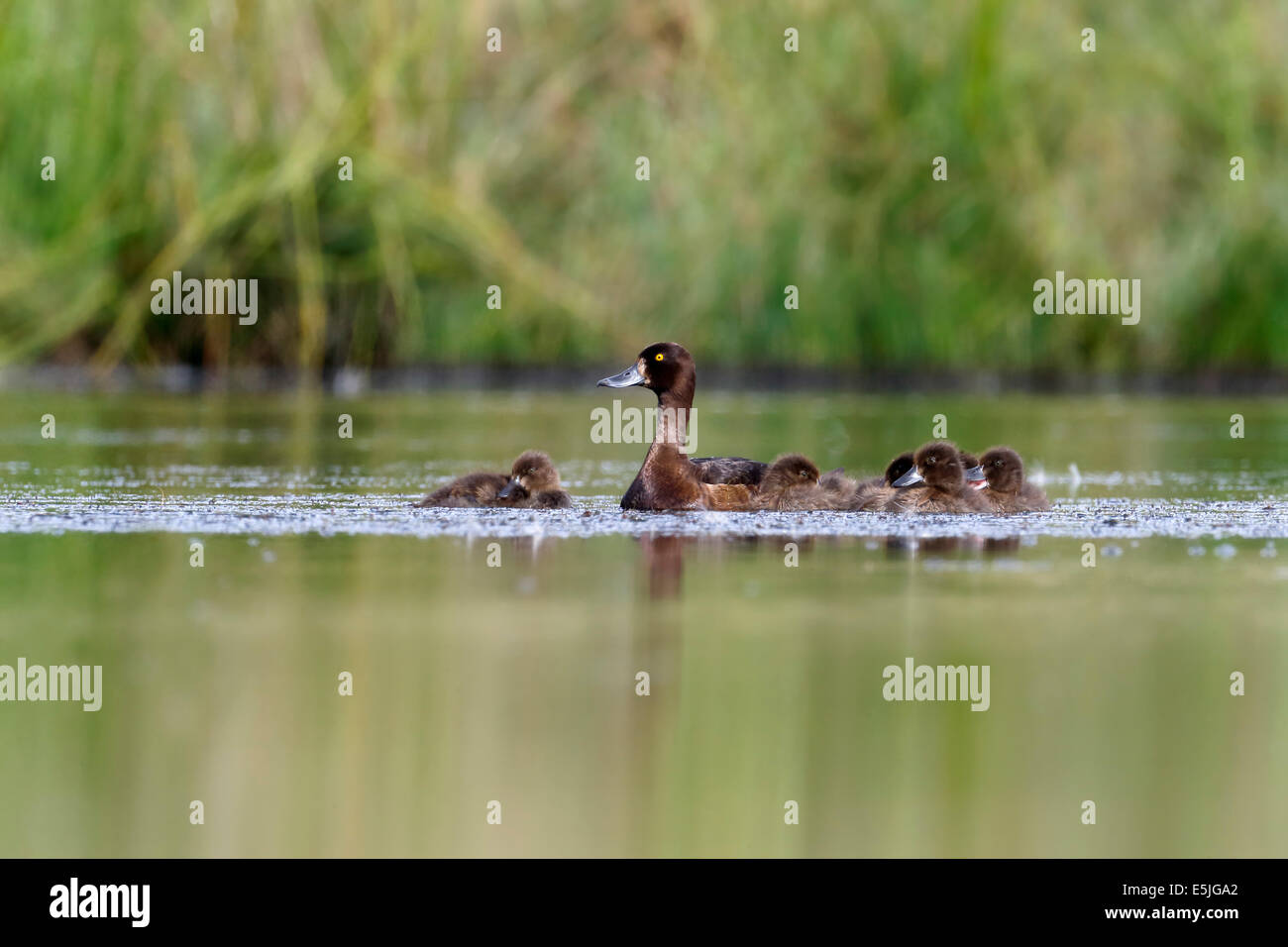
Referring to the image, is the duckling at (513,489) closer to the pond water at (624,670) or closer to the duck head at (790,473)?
the pond water at (624,670)

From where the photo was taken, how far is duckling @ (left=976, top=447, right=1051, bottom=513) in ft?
35.1

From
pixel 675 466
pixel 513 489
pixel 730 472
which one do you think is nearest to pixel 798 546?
pixel 675 466

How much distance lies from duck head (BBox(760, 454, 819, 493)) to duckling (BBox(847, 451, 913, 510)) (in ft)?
0.75

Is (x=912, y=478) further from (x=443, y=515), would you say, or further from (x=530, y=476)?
(x=443, y=515)

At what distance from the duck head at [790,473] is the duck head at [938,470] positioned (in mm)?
418

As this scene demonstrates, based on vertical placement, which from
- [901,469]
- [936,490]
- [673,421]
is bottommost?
[936,490]

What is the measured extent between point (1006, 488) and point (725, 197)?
A: 32.4 feet

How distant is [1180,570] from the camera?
873 centimetres

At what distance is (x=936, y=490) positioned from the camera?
1069 cm

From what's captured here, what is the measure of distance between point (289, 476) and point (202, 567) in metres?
3.52

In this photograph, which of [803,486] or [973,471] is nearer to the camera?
[803,486]

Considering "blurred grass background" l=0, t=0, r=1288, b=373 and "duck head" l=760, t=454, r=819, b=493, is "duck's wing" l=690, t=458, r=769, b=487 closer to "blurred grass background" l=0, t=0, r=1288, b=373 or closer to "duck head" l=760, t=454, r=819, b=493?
"duck head" l=760, t=454, r=819, b=493

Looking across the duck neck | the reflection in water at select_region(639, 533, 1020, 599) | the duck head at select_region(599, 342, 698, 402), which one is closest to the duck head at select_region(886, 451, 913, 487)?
the reflection in water at select_region(639, 533, 1020, 599)

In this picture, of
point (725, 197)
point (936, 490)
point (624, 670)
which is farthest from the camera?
point (725, 197)
